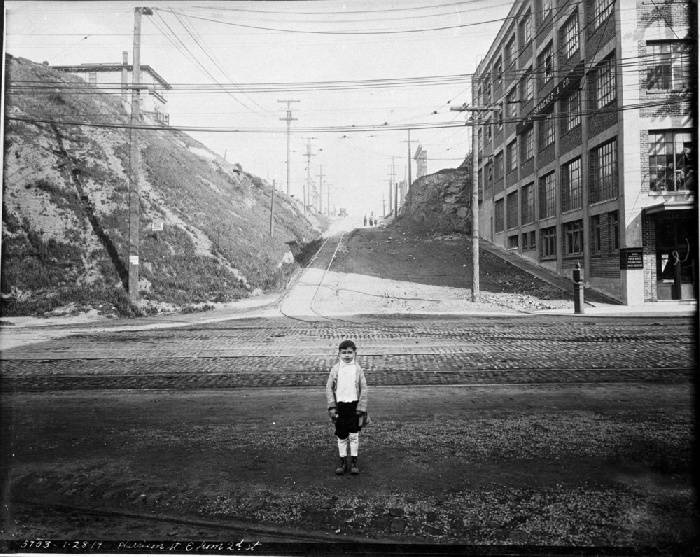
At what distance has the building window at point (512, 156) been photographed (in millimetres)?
34022

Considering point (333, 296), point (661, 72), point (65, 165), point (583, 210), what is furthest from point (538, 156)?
point (65, 165)

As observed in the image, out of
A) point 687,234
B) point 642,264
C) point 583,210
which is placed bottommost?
point 642,264

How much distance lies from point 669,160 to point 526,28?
17189mm

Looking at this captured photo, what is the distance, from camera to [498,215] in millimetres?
39062

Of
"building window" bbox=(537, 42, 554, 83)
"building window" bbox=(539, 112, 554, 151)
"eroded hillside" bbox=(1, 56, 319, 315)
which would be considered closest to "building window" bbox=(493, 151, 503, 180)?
"building window" bbox=(539, 112, 554, 151)

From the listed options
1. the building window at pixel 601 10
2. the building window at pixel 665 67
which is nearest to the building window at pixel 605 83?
the building window at pixel 665 67

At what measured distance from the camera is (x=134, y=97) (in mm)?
17469

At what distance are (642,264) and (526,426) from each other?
57.5 ft

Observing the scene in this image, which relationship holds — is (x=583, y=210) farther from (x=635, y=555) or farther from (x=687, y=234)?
(x=635, y=555)

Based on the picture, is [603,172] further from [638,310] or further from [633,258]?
[638,310]

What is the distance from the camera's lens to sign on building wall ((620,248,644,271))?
764 inches

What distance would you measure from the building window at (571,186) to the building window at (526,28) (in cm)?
1086

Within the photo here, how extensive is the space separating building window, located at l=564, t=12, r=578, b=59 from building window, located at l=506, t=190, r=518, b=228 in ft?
35.7

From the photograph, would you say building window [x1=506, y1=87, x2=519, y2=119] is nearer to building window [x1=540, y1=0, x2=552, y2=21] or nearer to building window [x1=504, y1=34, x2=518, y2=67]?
building window [x1=504, y1=34, x2=518, y2=67]
